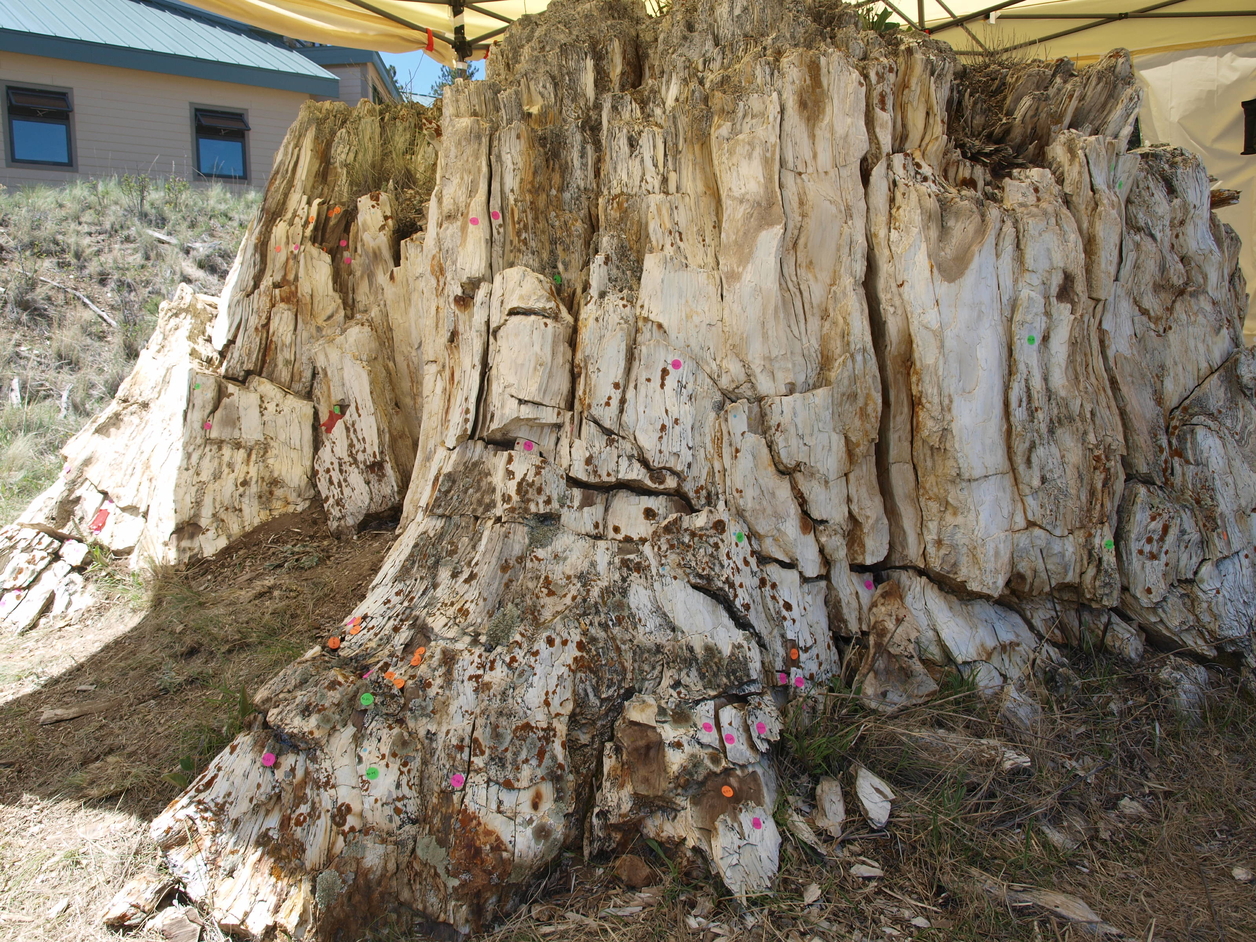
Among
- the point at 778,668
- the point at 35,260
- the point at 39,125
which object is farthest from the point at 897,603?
the point at 39,125

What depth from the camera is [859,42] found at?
4.13m

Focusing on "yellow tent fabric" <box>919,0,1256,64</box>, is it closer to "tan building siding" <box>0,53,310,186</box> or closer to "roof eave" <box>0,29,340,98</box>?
"roof eave" <box>0,29,340,98</box>

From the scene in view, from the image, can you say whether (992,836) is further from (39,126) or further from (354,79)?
(354,79)

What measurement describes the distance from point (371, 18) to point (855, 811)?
8604 mm

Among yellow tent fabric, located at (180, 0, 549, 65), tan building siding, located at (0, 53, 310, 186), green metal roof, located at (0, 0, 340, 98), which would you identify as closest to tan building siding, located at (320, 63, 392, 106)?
green metal roof, located at (0, 0, 340, 98)

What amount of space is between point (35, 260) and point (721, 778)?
11780 mm

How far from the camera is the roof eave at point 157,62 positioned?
14.0 m

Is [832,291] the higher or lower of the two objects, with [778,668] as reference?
higher

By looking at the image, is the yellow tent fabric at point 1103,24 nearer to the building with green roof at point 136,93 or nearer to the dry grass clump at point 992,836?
the dry grass clump at point 992,836

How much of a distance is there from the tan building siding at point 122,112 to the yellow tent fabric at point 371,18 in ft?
28.8

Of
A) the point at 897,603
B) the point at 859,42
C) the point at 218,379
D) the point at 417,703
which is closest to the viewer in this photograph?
A: the point at 417,703

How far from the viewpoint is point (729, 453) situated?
12.2ft

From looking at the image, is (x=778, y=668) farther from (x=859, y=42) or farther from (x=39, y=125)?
(x=39, y=125)

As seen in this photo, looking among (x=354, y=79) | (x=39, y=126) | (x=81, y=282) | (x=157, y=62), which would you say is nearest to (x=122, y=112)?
(x=157, y=62)
